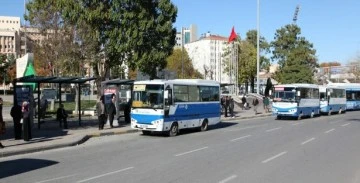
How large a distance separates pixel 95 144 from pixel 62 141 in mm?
1310

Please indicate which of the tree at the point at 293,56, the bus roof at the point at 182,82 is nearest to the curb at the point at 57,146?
the bus roof at the point at 182,82

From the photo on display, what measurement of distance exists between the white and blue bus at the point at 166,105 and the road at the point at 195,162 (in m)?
1.77

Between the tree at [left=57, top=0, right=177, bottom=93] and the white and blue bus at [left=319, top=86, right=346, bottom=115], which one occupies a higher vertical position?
the tree at [left=57, top=0, right=177, bottom=93]

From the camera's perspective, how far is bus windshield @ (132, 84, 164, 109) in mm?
22094

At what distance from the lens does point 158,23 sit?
3372 cm

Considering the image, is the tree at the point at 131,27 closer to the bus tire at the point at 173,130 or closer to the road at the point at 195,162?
the bus tire at the point at 173,130

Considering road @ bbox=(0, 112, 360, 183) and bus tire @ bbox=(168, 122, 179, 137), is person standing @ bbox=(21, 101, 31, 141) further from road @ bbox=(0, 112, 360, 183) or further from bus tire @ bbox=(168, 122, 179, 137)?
bus tire @ bbox=(168, 122, 179, 137)

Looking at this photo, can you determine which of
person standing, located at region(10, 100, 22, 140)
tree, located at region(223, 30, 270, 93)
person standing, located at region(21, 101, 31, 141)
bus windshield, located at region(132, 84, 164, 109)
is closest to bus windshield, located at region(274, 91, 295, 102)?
bus windshield, located at region(132, 84, 164, 109)

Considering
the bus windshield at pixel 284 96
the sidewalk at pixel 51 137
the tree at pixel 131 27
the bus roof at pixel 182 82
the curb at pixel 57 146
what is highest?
the tree at pixel 131 27

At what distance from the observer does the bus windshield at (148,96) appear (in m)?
22.1

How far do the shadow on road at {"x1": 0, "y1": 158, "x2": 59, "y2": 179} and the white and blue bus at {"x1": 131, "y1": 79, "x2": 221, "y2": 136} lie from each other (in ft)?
27.5

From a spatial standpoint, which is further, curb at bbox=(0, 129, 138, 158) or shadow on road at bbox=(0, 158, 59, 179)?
curb at bbox=(0, 129, 138, 158)

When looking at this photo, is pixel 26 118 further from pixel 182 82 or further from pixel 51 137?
Answer: pixel 182 82

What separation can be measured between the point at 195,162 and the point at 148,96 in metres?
9.15
